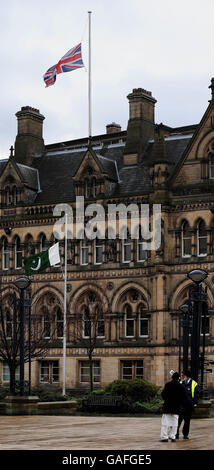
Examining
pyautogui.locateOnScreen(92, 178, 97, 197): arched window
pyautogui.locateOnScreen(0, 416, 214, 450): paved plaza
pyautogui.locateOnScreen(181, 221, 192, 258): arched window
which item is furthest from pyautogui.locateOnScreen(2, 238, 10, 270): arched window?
pyautogui.locateOnScreen(0, 416, 214, 450): paved plaza

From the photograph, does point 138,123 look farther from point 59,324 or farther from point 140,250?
point 59,324

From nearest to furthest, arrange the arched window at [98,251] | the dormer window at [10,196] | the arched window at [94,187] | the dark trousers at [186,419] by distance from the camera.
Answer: the dark trousers at [186,419] < the arched window at [98,251] < the arched window at [94,187] < the dormer window at [10,196]

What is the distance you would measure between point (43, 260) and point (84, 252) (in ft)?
22.0

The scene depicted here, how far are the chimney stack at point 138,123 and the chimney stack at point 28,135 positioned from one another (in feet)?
30.3

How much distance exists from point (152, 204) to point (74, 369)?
12530 mm

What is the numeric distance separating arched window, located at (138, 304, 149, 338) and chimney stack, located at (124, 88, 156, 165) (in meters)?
10.6

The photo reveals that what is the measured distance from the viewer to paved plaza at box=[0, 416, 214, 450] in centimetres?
2197

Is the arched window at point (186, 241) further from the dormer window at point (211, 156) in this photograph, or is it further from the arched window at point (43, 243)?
the arched window at point (43, 243)

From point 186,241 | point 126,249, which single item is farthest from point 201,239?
point 126,249

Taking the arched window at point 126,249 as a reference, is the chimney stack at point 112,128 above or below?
above

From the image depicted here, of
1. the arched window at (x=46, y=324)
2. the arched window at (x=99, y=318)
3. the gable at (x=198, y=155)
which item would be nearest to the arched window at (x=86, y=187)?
the gable at (x=198, y=155)

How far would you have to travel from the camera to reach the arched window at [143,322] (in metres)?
64.2
